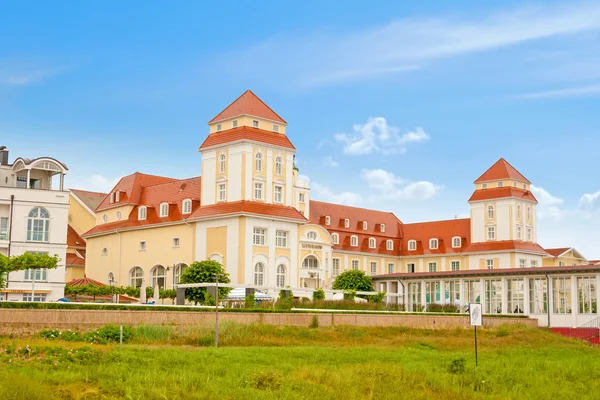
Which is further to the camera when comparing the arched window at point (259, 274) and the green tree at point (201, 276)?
the arched window at point (259, 274)

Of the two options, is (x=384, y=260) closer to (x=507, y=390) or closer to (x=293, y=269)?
(x=293, y=269)

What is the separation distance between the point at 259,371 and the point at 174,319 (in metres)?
14.7

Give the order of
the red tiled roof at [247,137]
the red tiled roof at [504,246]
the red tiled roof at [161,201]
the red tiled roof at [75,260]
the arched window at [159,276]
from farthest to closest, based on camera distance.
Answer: the red tiled roof at [504,246] < the red tiled roof at [75,260] < the red tiled roof at [161,201] < the arched window at [159,276] < the red tiled roof at [247,137]

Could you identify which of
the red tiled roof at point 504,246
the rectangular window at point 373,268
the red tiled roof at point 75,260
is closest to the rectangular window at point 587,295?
the red tiled roof at point 504,246

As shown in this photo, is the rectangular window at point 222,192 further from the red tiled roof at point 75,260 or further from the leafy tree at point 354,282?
the red tiled roof at point 75,260

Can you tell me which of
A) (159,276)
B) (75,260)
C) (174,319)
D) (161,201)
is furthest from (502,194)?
(174,319)

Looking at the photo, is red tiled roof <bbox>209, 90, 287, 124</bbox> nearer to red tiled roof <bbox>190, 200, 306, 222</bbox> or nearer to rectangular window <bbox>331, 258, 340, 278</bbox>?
red tiled roof <bbox>190, 200, 306, 222</bbox>

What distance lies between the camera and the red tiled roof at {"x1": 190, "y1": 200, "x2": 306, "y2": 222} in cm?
6438

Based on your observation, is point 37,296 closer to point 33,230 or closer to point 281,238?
point 33,230

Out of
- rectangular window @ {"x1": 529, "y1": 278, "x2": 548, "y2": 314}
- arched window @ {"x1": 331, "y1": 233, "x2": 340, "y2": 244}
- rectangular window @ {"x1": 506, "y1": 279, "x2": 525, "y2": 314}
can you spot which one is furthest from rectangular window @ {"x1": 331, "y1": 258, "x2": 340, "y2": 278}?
rectangular window @ {"x1": 529, "y1": 278, "x2": 548, "y2": 314}

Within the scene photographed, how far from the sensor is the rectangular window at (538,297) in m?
62.7

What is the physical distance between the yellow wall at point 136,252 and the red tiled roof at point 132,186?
112 inches

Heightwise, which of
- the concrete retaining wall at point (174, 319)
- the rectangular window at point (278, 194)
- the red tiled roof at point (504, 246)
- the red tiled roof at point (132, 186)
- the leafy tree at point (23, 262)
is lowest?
the concrete retaining wall at point (174, 319)

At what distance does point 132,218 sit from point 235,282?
15.5 meters
